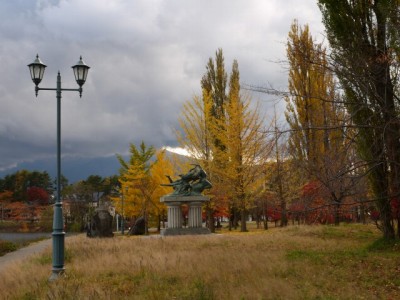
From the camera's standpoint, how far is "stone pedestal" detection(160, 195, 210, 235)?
24828mm

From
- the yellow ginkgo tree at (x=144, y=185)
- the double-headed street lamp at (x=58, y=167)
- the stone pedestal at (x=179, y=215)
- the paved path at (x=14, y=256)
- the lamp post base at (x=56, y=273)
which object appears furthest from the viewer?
the yellow ginkgo tree at (x=144, y=185)

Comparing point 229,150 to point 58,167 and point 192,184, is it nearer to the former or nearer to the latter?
point 192,184

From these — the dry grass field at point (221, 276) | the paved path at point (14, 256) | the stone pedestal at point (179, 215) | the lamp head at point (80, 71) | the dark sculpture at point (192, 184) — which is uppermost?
the lamp head at point (80, 71)

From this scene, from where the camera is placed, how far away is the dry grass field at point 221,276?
7758 millimetres

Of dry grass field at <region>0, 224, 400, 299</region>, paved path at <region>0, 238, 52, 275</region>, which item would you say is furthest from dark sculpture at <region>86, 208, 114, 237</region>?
dry grass field at <region>0, 224, 400, 299</region>

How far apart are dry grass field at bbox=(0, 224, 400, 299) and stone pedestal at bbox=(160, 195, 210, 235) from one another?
36.1 ft

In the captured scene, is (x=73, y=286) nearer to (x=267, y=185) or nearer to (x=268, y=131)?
(x=268, y=131)

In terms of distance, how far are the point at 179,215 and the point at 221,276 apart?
16310mm

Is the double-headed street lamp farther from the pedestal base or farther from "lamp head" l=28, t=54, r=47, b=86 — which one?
the pedestal base

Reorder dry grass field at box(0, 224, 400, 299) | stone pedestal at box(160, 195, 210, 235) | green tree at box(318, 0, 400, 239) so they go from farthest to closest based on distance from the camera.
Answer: stone pedestal at box(160, 195, 210, 235) < green tree at box(318, 0, 400, 239) < dry grass field at box(0, 224, 400, 299)

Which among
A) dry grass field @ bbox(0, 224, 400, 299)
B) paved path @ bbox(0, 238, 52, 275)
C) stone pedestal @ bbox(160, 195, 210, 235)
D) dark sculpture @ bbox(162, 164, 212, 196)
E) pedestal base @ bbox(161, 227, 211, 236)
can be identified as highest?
dark sculpture @ bbox(162, 164, 212, 196)

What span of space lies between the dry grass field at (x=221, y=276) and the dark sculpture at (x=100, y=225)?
42.2 feet

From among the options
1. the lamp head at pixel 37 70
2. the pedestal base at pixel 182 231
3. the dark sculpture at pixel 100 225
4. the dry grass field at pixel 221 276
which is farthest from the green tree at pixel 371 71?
the dark sculpture at pixel 100 225

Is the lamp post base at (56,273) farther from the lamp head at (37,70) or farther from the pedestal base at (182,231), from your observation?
the pedestal base at (182,231)
